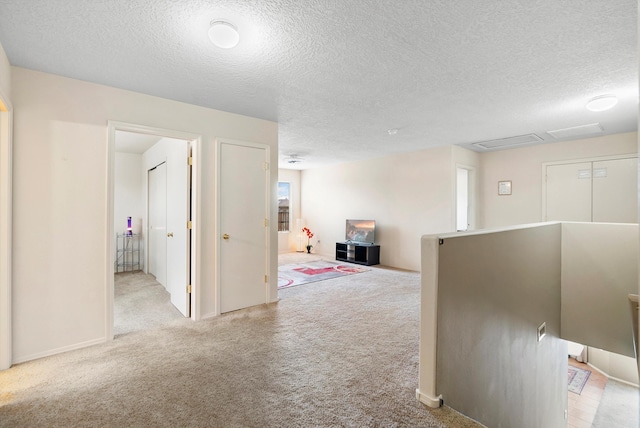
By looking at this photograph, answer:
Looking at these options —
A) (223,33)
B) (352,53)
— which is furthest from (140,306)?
(352,53)

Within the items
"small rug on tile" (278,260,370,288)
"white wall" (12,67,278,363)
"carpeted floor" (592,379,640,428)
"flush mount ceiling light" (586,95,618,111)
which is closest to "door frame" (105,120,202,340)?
"white wall" (12,67,278,363)

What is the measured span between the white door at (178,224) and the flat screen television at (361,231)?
424cm

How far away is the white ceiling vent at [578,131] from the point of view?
4.16 m

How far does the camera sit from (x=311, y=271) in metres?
6.05

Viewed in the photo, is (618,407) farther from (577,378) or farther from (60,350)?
(60,350)

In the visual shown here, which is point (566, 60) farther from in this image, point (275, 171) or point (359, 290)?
point (359, 290)

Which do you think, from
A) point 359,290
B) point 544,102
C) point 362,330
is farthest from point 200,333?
point 544,102

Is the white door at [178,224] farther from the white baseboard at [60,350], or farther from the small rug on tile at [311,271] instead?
the small rug on tile at [311,271]

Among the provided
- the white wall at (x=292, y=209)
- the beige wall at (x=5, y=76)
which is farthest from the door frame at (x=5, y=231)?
the white wall at (x=292, y=209)

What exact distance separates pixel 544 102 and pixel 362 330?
3196 mm

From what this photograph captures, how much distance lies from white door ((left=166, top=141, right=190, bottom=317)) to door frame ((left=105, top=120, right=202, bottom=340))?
0.13 m

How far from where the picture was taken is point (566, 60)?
2.31 meters

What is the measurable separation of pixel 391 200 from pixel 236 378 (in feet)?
16.7

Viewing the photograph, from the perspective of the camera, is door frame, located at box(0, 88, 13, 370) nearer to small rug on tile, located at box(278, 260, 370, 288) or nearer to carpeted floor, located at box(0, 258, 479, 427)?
carpeted floor, located at box(0, 258, 479, 427)
